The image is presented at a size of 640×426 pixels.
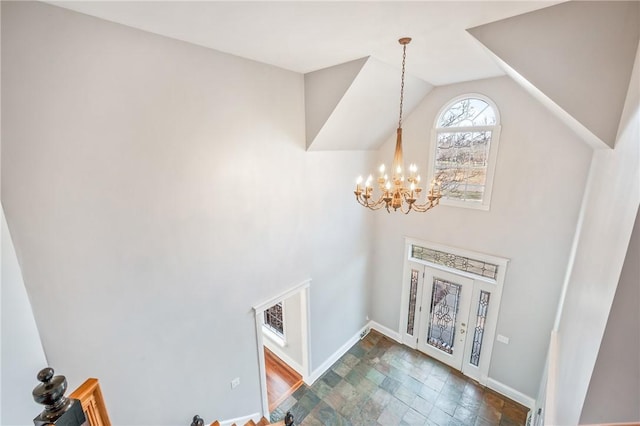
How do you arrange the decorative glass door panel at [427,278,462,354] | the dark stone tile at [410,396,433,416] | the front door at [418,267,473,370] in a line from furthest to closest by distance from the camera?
the decorative glass door panel at [427,278,462,354] < the front door at [418,267,473,370] < the dark stone tile at [410,396,433,416]

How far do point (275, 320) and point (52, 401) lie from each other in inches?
200

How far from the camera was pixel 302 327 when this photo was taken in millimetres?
4742

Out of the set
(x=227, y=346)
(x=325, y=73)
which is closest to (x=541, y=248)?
(x=325, y=73)

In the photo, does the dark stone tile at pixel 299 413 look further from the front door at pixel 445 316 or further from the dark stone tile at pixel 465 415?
the front door at pixel 445 316

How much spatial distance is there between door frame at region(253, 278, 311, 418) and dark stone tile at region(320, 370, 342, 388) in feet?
1.14

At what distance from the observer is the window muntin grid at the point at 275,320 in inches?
221

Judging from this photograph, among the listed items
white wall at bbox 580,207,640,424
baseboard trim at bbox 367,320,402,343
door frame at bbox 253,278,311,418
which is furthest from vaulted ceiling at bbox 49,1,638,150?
baseboard trim at bbox 367,320,402,343

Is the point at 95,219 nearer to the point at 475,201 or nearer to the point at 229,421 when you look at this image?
the point at 229,421

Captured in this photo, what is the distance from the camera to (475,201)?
4.40 m

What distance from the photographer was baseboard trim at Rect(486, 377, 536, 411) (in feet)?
14.2

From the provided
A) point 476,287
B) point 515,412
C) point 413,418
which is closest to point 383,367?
point 413,418

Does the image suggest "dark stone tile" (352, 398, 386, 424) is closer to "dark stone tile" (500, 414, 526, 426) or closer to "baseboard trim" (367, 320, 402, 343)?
"baseboard trim" (367, 320, 402, 343)

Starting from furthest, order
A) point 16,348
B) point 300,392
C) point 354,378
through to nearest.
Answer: point 354,378, point 300,392, point 16,348

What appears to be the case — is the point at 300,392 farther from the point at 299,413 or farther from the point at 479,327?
the point at 479,327
